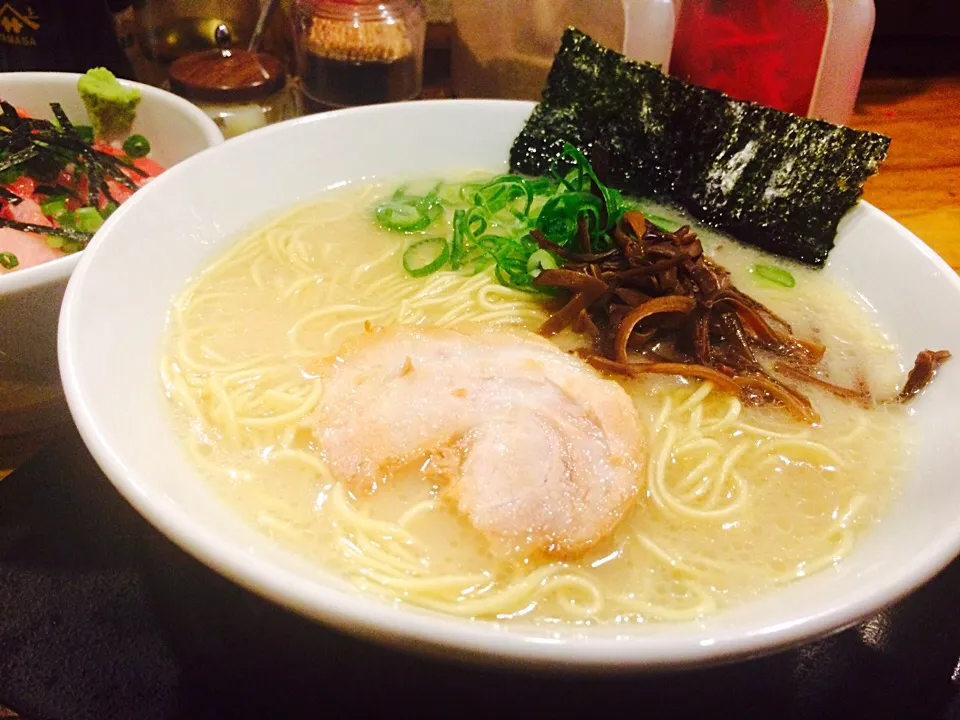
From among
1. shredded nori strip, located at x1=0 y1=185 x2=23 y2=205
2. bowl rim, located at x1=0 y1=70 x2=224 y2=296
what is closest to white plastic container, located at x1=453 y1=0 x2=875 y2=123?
bowl rim, located at x1=0 y1=70 x2=224 y2=296

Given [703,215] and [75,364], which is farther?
[703,215]

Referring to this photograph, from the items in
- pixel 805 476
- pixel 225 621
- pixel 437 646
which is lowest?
pixel 225 621

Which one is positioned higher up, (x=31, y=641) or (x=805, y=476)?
(x=805, y=476)

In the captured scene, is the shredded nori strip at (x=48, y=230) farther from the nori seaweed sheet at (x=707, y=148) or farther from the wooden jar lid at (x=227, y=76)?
the nori seaweed sheet at (x=707, y=148)

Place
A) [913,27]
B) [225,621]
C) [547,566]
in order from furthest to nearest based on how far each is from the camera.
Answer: [913,27] → [225,621] → [547,566]

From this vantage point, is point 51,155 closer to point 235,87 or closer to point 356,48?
point 235,87

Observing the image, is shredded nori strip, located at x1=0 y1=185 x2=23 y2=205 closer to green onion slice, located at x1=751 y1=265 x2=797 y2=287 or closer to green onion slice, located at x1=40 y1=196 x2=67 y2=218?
green onion slice, located at x1=40 y1=196 x2=67 y2=218

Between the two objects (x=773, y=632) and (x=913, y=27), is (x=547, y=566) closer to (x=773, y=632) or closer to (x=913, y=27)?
(x=773, y=632)

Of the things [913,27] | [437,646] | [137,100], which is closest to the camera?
[437,646]

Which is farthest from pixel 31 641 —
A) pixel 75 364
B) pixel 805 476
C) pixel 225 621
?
pixel 805 476
